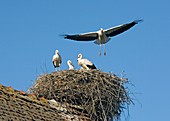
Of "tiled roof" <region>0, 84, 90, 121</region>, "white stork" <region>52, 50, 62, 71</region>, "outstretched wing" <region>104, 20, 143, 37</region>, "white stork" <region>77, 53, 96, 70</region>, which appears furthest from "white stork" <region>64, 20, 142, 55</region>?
"tiled roof" <region>0, 84, 90, 121</region>

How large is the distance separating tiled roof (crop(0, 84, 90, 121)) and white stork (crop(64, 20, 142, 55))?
18.7 feet

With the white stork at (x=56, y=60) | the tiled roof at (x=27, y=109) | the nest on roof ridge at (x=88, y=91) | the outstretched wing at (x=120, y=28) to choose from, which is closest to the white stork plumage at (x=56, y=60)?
the white stork at (x=56, y=60)

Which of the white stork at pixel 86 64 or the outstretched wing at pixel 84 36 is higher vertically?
the outstretched wing at pixel 84 36

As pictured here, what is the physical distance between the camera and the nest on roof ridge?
11.6 meters

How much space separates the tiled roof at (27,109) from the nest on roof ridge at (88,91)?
77 cm

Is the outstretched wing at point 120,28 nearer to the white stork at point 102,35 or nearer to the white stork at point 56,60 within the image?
the white stork at point 102,35

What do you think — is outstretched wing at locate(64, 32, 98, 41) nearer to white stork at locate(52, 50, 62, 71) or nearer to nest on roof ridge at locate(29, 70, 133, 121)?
white stork at locate(52, 50, 62, 71)

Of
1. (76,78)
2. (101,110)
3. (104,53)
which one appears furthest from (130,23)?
(101,110)

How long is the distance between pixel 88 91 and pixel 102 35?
4.70 metres

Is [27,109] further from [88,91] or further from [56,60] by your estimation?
[56,60]

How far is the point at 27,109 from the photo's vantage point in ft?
31.9

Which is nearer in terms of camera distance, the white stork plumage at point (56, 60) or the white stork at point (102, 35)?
the white stork plumage at point (56, 60)

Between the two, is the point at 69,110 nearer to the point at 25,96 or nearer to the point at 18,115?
the point at 25,96

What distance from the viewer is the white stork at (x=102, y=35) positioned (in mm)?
16141
